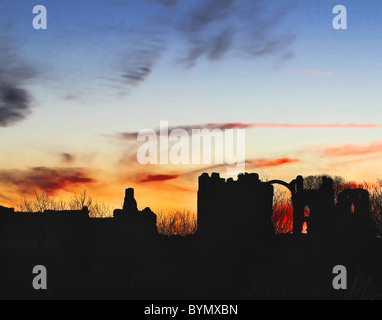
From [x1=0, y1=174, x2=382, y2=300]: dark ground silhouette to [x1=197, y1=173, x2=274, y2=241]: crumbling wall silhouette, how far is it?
6 cm

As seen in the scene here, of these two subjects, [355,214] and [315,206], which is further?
[315,206]

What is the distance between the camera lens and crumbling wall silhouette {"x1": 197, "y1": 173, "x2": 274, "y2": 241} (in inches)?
1478

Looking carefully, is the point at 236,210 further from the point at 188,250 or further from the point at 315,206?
the point at 315,206

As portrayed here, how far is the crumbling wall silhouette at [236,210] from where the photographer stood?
37.5 m

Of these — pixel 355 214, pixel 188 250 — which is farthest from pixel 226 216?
pixel 355 214

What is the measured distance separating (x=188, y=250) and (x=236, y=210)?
12.7 feet

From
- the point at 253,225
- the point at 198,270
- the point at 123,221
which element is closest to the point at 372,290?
the point at 253,225

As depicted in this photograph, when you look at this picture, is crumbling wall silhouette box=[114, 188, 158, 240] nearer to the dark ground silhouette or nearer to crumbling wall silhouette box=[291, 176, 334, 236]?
the dark ground silhouette

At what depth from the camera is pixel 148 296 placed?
32750mm

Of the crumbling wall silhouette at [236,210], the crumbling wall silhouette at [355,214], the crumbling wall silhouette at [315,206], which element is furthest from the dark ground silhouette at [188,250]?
the crumbling wall silhouette at [315,206]

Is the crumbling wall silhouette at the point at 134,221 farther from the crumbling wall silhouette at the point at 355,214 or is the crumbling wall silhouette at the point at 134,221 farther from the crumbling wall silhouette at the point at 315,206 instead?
the crumbling wall silhouette at the point at 355,214

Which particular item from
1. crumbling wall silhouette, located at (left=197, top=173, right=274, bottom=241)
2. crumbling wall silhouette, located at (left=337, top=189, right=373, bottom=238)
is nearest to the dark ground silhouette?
crumbling wall silhouette, located at (left=197, top=173, right=274, bottom=241)

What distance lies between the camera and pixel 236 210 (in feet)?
124

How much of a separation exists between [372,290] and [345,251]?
374 centimetres
